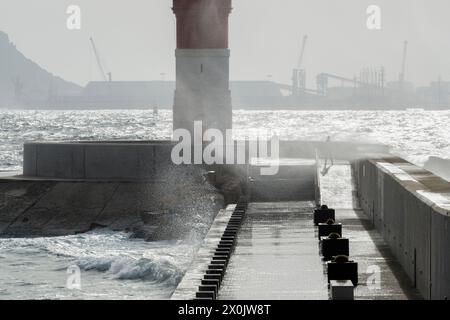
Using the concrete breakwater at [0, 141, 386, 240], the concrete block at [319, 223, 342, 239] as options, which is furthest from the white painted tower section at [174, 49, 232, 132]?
the concrete block at [319, 223, 342, 239]

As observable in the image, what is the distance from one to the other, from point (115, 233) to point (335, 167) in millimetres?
7340

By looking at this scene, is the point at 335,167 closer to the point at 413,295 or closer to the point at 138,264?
the point at 138,264

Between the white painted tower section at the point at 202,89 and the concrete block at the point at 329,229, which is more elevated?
the white painted tower section at the point at 202,89

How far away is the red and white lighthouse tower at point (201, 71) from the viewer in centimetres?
4375

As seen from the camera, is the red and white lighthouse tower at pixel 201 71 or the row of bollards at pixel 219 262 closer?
the row of bollards at pixel 219 262

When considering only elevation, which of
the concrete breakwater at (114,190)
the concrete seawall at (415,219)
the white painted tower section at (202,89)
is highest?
the white painted tower section at (202,89)

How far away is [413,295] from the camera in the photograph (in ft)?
52.5

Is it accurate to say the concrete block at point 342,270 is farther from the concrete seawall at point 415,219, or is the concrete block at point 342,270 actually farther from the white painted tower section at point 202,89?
the white painted tower section at point 202,89

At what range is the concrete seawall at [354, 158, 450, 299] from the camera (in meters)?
13.8

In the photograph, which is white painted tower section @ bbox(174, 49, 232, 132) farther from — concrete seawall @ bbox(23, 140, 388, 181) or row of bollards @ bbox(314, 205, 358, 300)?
row of bollards @ bbox(314, 205, 358, 300)

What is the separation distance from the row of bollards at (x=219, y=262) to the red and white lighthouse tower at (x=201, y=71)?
16428mm

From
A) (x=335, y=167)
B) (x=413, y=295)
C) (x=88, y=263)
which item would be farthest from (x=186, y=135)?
(x=413, y=295)

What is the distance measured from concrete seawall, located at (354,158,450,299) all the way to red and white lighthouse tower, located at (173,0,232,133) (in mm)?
18387

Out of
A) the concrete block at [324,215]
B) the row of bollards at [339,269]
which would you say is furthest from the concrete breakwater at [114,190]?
the row of bollards at [339,269]
